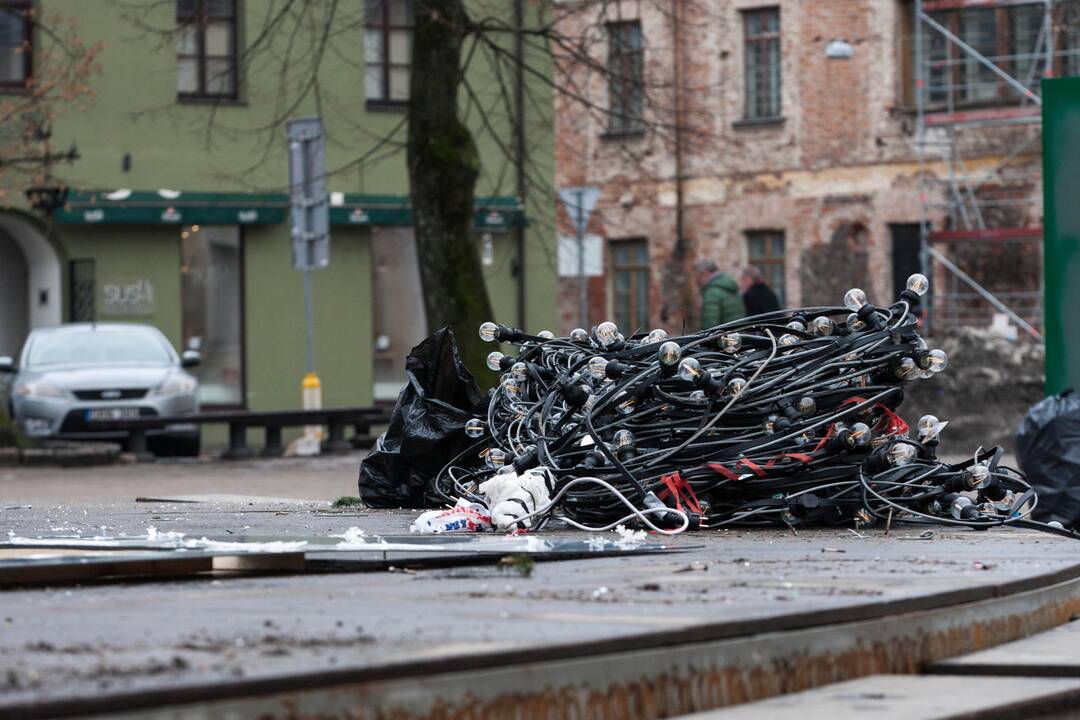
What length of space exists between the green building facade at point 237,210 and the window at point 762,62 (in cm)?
851

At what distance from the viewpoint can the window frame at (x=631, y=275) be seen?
4312cm

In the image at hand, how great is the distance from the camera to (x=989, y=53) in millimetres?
37438

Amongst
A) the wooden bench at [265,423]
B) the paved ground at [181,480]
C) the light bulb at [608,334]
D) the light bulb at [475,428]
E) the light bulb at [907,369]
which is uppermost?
the light bulb at [608,334]

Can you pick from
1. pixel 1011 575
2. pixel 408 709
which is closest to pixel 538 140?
pixel 1011 575

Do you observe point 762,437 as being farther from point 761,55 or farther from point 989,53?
point 761,55

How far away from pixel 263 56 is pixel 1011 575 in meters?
26.7

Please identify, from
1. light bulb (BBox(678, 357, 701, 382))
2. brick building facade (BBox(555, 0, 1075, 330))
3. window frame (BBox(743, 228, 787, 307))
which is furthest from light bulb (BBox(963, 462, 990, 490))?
window frame (BBox(743, 228, 787, 307))

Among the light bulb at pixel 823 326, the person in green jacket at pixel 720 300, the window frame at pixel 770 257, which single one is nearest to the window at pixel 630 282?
the window frame at pixel 770 257

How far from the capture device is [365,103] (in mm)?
32469

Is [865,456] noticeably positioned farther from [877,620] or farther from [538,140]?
[538,140]

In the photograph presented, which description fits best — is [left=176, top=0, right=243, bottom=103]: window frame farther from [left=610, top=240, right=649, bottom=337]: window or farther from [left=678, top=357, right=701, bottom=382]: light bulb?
[left=678, top=357, right=701, bottom=382]: light bulb

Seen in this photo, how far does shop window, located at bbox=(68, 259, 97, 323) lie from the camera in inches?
1186

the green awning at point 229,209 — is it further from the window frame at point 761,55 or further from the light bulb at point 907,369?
the light bulb at point 907,369

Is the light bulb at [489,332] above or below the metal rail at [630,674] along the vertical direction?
above
